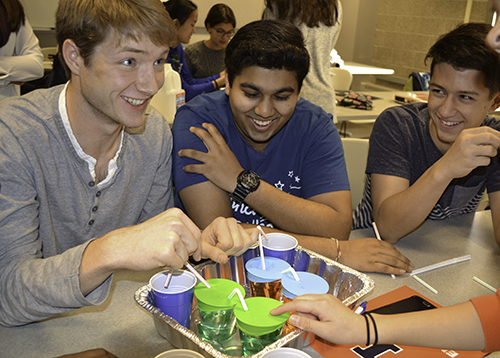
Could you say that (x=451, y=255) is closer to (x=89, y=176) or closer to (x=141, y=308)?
(x=141, y=308)

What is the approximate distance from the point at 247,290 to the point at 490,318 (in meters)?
0.58

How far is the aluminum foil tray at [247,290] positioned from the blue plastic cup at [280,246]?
0.05 metres

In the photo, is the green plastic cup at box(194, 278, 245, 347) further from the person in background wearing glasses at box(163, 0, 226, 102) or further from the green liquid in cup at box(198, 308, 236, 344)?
the person in background wearing glasses at box(163, 0, 226, 102)

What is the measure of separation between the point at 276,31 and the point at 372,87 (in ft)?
19.3

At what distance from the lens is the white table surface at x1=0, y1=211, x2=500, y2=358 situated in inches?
36.3

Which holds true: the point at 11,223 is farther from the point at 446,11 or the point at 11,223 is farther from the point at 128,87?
the point at 446,11

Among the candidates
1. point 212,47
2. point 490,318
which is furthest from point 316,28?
point 212,47

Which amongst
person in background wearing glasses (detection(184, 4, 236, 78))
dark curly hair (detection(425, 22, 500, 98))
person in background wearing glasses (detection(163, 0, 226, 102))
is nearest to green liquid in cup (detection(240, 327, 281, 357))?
dark curly hair (detection(425, 22, 500, 98))

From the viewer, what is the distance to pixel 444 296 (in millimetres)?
Answer: 1214

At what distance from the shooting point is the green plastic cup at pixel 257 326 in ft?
2.76

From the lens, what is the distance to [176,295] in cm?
91

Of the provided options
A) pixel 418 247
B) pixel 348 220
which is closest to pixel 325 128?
pixel 348 220

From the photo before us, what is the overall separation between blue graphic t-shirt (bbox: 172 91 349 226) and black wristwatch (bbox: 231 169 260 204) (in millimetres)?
135

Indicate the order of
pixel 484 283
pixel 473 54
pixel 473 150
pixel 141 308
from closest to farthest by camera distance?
pixel 141 308 < pixel 484 283 < pixel 473 150 < pixel 473 54
